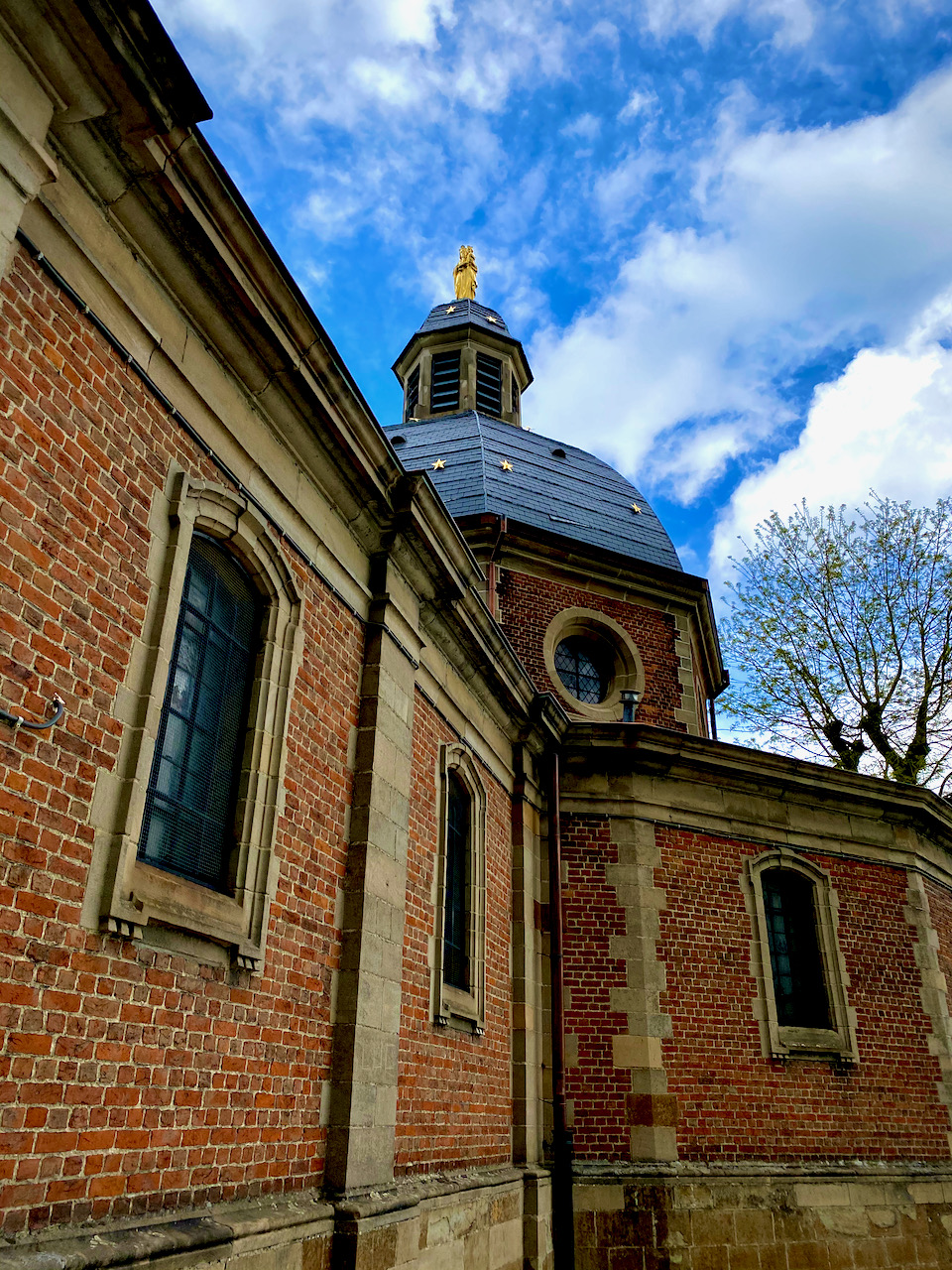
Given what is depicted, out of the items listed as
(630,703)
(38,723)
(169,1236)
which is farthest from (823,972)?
(38,723)

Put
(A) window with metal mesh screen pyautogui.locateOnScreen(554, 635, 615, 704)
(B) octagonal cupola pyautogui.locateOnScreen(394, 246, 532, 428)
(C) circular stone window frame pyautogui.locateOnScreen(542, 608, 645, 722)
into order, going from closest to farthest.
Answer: (C) circular stone window frame pyautogui.locateOnScreen(542, 608, 645, 722), (A) window with metal mesh screen pyautogui.locateOnScreen(554, 635, 615, 704), (B) octagonal cupola pyautogui.locateOnScreen(394, 246, 532, 428)

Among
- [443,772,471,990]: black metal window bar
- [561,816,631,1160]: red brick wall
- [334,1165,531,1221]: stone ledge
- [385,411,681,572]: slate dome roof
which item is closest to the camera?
[334,1165,531,1221]: stone ledge

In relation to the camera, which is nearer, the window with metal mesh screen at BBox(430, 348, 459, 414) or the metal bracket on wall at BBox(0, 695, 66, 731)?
the metal bracket on wall at BBox(0, 695, 66, 731)

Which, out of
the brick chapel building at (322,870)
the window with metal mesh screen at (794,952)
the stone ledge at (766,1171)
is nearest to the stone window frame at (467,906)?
the brick chapel building at (322,870)

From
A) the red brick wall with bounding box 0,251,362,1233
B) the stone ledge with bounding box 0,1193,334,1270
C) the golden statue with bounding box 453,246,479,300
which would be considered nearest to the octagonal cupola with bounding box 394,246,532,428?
the golden statue with bounding box 453,246,479,300

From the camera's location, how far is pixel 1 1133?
140 inches

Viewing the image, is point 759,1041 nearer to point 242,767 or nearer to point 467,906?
point 467,906

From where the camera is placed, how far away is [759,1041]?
11039 mm

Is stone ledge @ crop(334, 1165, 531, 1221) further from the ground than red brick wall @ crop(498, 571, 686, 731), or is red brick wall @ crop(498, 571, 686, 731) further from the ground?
red brick wall @ crop(498, 571, 686, 731)

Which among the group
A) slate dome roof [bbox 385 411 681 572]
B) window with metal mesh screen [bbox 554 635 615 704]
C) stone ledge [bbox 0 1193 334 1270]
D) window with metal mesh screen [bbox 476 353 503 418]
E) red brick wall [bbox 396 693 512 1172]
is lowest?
stone ledge [bbox 0 1193 334 1270]

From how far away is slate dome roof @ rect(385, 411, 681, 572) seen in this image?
1606 centimetres

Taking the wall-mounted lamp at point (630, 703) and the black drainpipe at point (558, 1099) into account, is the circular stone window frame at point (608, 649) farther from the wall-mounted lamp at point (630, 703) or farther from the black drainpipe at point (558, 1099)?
the black drainpipe at point (558, 1099)

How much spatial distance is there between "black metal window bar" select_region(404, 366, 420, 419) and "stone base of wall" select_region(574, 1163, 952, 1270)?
64.2 feet

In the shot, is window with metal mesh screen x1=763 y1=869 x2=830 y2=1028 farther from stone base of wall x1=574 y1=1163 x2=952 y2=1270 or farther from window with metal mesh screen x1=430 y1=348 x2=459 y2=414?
window with metal mesh screen x1=430 y1=348 x2=459 y2=414
